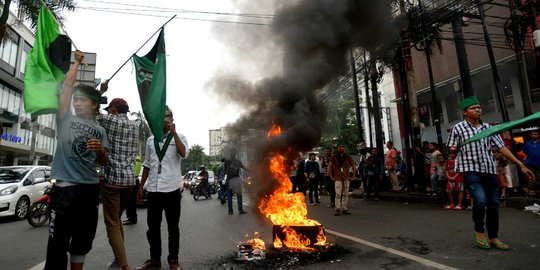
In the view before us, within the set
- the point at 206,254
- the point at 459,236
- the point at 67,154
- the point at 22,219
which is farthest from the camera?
the point at 22,219

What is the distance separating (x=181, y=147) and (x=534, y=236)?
4828 mm

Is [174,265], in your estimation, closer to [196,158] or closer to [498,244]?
[498,244]

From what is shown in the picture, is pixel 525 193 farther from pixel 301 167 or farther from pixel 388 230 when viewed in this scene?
pixel 301 167

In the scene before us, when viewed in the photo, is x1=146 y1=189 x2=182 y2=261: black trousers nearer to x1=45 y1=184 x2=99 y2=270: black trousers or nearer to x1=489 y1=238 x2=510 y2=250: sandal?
x1=45 y1=184 x2=99 y2=270: black trousers

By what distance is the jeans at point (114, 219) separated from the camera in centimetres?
343

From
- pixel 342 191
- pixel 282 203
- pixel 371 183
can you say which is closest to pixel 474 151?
pixel 282 203

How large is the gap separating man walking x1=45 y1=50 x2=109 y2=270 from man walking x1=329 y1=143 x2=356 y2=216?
6.23 metres

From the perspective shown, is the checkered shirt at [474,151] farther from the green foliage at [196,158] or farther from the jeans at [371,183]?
the green foliage at [196,158]

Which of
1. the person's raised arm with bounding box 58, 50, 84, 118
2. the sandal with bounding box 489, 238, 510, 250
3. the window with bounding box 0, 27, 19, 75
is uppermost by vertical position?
the window with bounding box 0, 27, 19, 75

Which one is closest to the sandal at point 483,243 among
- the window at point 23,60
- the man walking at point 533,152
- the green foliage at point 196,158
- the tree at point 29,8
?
the man walking at point 533,152

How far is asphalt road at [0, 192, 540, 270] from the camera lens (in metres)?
3.65

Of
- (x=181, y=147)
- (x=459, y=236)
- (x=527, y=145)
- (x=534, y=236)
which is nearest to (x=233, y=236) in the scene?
(x=181, y=147)

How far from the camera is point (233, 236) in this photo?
5.71 meters

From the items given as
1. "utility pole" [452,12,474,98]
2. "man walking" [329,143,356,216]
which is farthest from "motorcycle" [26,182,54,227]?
"utility pole" [452,12,474,98]
